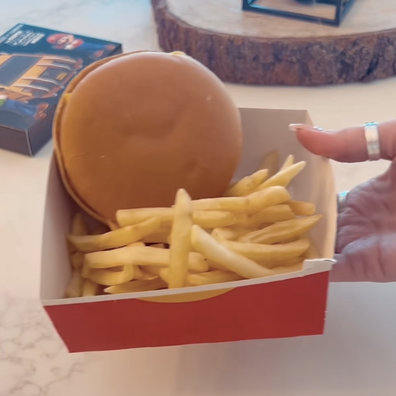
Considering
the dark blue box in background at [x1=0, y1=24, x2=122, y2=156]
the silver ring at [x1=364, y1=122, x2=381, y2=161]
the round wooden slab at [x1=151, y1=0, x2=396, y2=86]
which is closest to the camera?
the silver ring at [x1=364, y1=122, x2=381, y2=161]

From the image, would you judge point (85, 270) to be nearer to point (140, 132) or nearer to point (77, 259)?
point (77, 259)

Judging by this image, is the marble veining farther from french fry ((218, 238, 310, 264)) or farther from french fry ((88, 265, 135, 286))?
french fry ((218, 238, 310, 264))

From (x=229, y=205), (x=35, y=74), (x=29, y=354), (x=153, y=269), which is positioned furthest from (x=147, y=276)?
(x=35, y=74)

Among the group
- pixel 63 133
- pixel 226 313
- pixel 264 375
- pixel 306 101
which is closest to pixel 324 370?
pixel 264 375

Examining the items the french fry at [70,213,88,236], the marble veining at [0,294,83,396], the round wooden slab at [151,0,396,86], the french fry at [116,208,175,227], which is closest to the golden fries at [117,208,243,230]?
the french fry at [116,208,175,227]

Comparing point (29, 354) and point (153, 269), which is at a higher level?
point (153, 269)

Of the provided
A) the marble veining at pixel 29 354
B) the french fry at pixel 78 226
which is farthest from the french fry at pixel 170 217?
the marble veining at pixel 29 354
